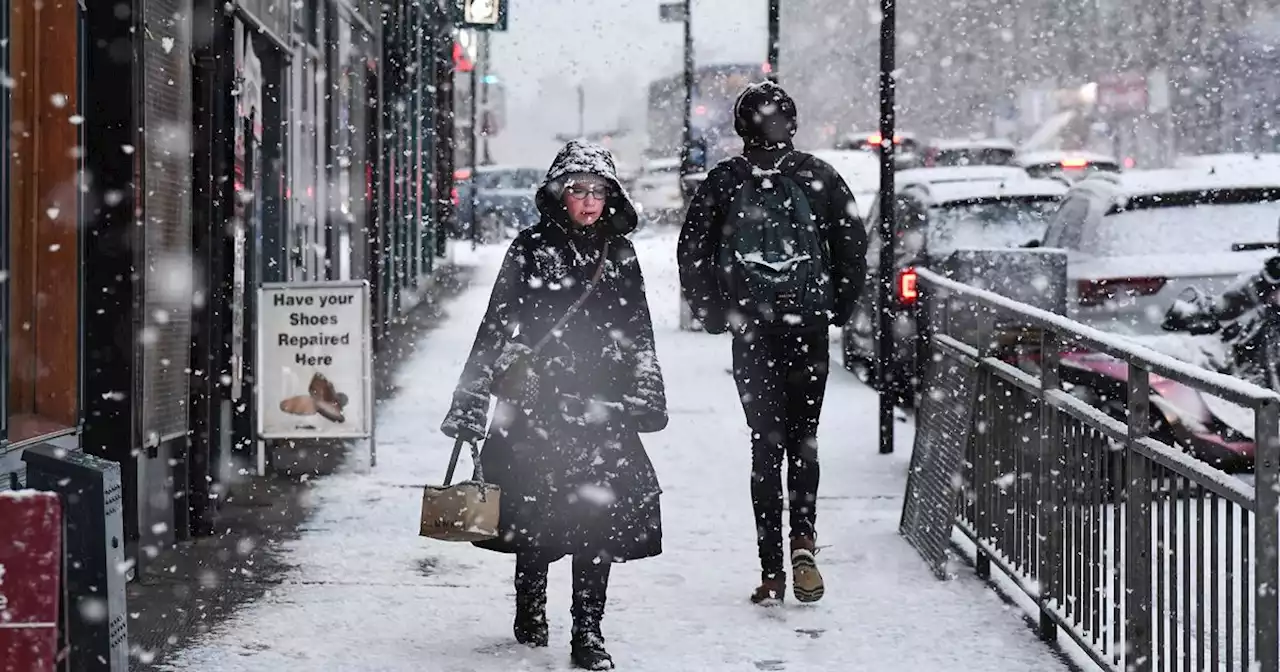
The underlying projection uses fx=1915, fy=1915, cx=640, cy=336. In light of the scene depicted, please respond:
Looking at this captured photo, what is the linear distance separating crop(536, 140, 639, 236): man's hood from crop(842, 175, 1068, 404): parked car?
20.3 ft

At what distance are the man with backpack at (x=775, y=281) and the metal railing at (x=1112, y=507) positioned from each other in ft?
2.14

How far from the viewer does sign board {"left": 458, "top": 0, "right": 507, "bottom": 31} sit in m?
20.1

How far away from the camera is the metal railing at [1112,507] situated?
4.27 m

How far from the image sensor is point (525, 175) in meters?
47.0

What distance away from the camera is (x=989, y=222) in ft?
40.8

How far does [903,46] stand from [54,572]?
61.3 meters

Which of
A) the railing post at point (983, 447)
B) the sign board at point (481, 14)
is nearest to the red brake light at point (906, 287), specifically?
the railing post at point (983, 447)

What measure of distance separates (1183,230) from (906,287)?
1902 millimetres

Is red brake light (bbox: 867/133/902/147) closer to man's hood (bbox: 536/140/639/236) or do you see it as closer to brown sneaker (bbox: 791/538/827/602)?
brown sneaker (bbox: 791/538/827/602)

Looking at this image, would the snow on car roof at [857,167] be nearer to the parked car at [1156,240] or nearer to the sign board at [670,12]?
the sign board at [670,12]

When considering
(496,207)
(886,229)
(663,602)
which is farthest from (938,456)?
(496,207)

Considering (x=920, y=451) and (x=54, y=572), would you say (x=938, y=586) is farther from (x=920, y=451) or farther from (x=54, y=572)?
(x=54, y=572)

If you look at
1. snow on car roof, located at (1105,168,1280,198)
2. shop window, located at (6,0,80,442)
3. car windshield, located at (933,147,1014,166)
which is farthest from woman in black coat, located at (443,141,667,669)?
car windshield, located at (933,147,1014,166)

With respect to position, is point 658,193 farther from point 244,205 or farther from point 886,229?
point 244,205
